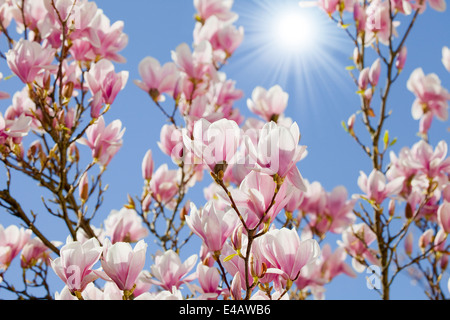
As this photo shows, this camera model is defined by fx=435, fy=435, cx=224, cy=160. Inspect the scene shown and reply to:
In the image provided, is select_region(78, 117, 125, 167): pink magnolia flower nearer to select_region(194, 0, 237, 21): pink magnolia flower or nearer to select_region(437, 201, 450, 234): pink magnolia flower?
select_region(194, 0, 237, 21): pink magnolia flower

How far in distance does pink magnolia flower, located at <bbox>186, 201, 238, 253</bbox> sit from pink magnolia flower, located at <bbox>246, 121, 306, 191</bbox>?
0.19 m

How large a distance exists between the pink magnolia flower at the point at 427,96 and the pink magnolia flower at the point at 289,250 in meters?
2.44

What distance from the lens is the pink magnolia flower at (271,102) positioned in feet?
8.81

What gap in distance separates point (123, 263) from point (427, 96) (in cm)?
274

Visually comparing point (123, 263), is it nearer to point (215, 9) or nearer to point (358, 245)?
point (358, 245)

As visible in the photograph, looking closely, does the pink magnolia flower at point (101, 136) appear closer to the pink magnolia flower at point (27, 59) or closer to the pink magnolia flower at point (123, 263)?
the pink magnolia flower at point (27, 59)

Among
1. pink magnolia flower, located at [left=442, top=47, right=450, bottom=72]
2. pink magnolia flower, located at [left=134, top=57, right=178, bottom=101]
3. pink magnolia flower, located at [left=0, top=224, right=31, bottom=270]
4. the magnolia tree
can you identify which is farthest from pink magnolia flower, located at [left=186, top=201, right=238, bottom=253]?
pink magnolia flower, located at [left=442, top=47, right=450, bottom=72]

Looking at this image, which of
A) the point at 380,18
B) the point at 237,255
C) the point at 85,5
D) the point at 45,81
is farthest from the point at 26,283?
the point at 380,18

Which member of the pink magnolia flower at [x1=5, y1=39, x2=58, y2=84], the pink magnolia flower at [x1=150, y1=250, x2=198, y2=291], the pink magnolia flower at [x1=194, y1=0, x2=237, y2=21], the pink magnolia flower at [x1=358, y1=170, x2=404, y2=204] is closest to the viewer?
the pink magnolia flower at [x1=150, y1=250, x2=198, y2=291]

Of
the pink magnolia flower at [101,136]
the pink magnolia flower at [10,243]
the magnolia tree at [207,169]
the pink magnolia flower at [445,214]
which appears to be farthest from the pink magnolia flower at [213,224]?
the pink magnolia flower at [10,243]

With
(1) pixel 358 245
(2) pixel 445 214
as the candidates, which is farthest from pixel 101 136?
(1) pixel 358 245

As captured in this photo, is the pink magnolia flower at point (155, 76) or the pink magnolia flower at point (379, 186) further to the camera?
the pink magnolia flower at point (155, 76)

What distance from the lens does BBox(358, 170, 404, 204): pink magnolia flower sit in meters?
2.48

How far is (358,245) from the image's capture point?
2.96 metres
